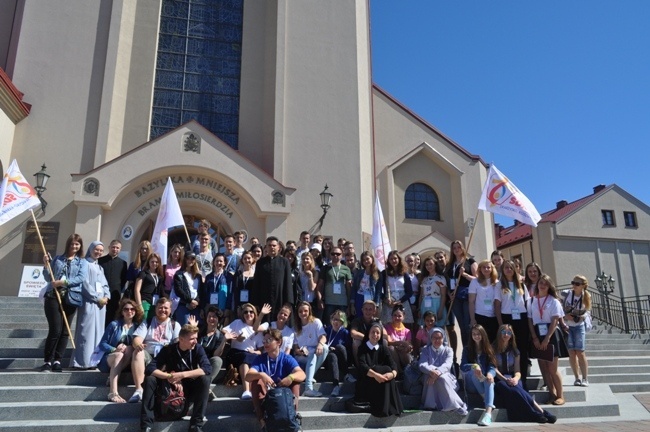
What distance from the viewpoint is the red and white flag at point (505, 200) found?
828 cm

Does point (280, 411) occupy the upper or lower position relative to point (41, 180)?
lower

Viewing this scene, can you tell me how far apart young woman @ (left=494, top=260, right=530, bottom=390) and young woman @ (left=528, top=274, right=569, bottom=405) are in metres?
0.12

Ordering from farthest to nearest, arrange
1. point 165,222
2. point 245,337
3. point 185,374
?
point 165,222 < point 245,337 < point 185,374

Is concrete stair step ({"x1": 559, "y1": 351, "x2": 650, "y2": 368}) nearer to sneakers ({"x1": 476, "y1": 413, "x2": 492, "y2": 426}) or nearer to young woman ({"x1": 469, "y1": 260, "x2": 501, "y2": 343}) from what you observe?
young woman ({"x1": 469, "y1": 260, "x2": 501, "y2": 343})

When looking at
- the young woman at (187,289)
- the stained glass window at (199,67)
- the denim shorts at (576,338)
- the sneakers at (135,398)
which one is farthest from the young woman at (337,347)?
the stained glass window at (199,67)

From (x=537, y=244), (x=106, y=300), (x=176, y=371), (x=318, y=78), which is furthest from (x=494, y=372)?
(x=537, y=244)

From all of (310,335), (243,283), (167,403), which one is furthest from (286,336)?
(167,403)

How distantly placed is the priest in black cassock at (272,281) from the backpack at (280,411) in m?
1.96

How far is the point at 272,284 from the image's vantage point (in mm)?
7340

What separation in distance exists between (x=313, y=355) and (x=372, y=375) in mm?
919

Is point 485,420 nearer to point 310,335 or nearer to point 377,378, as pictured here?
point 377,378

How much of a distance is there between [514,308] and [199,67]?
12.5 metres

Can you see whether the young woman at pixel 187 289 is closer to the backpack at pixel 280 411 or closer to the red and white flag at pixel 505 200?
the backpack at pixel 280 411

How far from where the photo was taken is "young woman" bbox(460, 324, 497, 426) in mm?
6406
